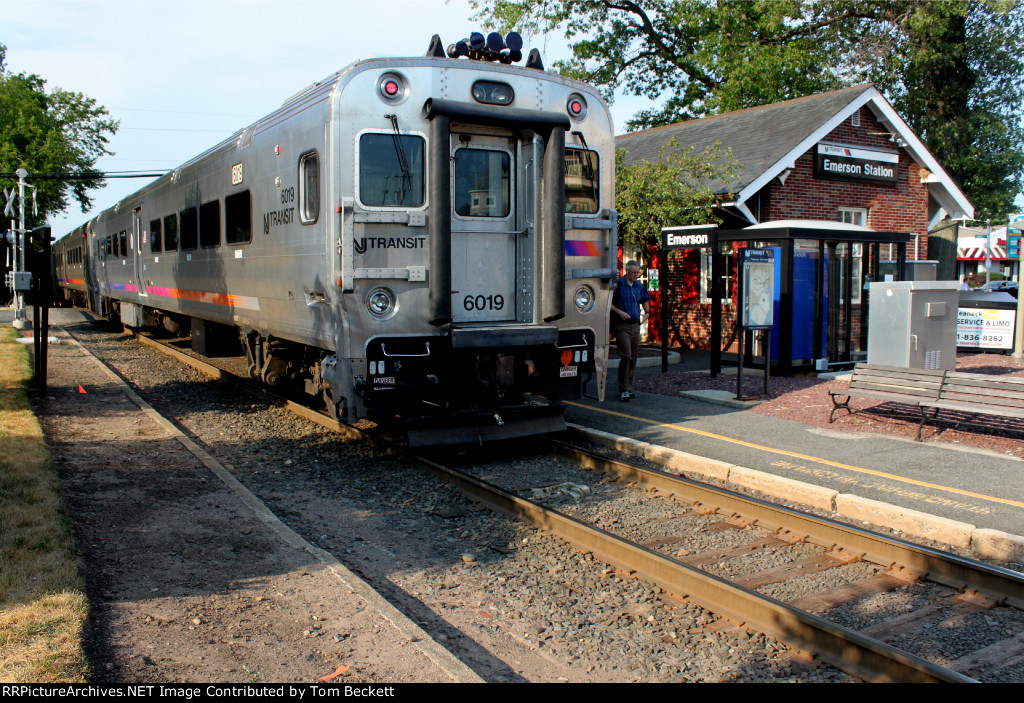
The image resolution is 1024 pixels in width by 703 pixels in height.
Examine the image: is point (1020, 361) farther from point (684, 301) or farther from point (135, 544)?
point (135, 544)

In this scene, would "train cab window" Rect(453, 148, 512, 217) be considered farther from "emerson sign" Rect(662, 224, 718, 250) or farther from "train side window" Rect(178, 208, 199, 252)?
"train side window" Rect(178, 208, 199, 252)

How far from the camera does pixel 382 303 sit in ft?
23.4

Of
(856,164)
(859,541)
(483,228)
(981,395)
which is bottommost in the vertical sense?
(859,541)

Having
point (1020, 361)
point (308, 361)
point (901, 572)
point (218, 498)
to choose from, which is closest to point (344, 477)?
point (218, 498)

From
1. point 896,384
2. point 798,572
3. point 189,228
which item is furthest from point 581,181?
point 189,228

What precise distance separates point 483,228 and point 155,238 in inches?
382

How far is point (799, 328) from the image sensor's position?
41.3ft

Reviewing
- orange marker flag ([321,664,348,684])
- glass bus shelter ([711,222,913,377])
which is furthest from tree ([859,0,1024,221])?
orange marker flag ([321,664,348,684])

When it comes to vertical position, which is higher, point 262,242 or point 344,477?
point 262,242

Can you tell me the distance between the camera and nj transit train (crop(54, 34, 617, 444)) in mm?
7055

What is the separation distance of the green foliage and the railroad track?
32.6 ft

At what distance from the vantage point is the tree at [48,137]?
163ft

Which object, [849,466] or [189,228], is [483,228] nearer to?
[849,466]

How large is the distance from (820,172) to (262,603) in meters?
16.7
